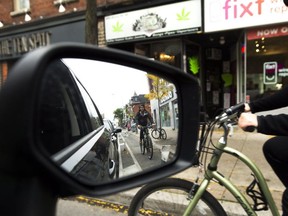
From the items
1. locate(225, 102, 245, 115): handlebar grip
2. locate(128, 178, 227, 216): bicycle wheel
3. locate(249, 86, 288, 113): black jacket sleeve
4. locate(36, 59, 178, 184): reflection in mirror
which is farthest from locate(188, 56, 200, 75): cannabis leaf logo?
locate(36, 59, 178, 184): reflection in mirror

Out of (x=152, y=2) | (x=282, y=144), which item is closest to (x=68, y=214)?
(x=282, y=144)

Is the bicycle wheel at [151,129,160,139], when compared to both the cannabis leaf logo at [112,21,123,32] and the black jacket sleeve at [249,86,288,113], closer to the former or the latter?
the black jacket sleeve at [249,86,288,113]

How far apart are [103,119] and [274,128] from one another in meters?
1.25

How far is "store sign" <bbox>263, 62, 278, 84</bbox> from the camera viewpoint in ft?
26.2

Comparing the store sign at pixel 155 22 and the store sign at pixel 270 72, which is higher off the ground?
the store sign at pixel 155 22

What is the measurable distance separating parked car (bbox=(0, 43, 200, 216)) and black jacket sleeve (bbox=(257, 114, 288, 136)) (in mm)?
749

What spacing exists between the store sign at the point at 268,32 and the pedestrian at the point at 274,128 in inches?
223

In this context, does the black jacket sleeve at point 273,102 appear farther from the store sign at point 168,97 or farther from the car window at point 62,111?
the car window at point 62,111

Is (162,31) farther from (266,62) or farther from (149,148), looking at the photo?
(149,148)

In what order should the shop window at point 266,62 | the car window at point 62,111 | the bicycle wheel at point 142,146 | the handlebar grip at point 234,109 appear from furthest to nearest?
1. the shop window at point 266,62
2. the handlebar grip at point 234,109
3. the bicycle wheel at point 142,146
4. the car window at point 62,111

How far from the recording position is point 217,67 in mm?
10844

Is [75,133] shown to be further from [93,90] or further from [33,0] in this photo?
[33,0]

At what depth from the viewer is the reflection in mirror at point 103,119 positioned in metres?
1.12

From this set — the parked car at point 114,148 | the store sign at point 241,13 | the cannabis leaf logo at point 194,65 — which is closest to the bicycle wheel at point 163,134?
the parked car at point 114,148
